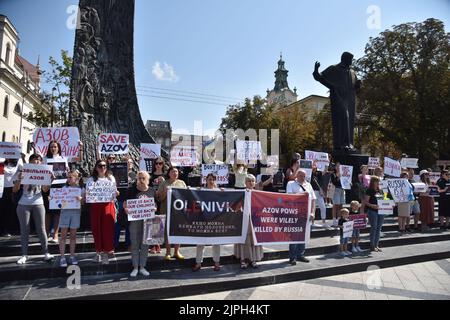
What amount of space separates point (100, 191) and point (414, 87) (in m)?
29.9

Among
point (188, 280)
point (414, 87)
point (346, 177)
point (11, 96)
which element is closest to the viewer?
point (188, 280)

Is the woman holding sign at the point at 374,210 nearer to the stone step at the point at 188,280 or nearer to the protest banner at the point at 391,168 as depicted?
the stone step at the point at 188,280

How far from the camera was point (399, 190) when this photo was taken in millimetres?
8836

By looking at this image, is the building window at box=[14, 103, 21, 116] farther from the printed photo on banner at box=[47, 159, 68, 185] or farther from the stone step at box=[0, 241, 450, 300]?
the stone step at box=[0, 241, 450, 300]

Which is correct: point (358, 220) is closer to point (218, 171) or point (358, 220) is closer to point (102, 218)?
point (218, 171)

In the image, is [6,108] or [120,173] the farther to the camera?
[6,108]

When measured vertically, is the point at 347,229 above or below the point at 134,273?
above

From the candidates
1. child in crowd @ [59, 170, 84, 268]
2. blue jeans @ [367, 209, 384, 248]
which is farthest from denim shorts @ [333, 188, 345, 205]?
child in crowd @ [59, 170, 84, 268]

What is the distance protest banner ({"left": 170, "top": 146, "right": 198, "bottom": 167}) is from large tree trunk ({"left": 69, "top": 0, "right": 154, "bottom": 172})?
5.38ft

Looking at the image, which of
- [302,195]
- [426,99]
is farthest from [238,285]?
[426,99]

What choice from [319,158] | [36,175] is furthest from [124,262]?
[319,158]

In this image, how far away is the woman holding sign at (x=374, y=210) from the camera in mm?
7137

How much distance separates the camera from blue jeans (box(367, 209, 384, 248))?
23.4 ft

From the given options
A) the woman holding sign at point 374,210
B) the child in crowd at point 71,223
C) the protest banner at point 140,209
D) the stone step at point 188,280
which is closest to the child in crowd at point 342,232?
the stone step at point 188,280
